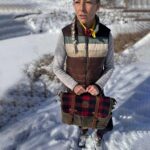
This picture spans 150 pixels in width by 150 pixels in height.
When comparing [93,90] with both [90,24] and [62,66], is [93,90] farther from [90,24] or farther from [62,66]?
[90,24]

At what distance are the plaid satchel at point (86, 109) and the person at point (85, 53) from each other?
0.13 meters

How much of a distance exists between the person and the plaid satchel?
0.13 meters

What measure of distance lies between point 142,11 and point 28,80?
33.8ft

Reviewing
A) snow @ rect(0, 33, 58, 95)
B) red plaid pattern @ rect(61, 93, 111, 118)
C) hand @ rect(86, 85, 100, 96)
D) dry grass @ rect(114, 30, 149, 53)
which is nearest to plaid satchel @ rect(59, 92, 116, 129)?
red plaid pattern @ rect(61, 93, 111, 118)

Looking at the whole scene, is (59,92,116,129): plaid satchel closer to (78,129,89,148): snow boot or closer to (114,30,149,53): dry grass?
(78,129,89,148): snow boot

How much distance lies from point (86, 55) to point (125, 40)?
294 inches

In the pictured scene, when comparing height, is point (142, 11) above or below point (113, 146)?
below

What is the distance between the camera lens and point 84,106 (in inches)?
173

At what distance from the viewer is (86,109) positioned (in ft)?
14.5

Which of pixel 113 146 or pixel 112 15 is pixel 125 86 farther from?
pixel 112 15

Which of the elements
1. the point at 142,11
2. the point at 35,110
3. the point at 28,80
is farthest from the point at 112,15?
the point at 35,110

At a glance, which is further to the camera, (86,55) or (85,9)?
(86,55)

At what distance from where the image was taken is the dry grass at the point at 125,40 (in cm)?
1078

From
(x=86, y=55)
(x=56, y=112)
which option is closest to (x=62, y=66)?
(x=86, y=55)
